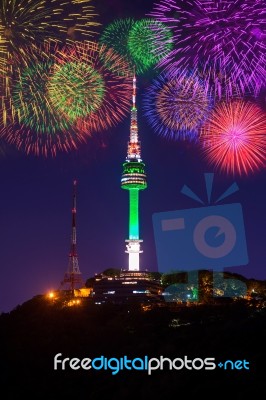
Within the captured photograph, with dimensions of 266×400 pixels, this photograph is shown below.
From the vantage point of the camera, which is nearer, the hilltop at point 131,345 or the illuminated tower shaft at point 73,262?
the hilltop at point 131,345

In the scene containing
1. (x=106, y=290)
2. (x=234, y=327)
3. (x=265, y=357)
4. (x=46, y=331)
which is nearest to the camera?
(x=265, y=357)

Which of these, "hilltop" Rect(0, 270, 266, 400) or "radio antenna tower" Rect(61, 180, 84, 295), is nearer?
"hilltop" Rect(0, 270, 266, 400)

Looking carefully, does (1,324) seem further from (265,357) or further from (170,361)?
(265,357)

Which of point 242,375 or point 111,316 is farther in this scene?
point 111,316

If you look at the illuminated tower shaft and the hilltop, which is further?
the illuminated tower shaft

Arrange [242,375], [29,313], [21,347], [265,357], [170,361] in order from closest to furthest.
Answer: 1. [242,375]
2. [265,357]
3. [170,361]
4. [21,347]
5. [29,313]

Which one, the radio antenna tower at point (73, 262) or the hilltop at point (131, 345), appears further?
the radio antenna tower at point (73, 262)

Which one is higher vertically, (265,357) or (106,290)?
(106,290)

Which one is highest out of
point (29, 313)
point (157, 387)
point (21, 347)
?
point (29, 313)

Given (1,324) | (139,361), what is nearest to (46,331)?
(1,324)
